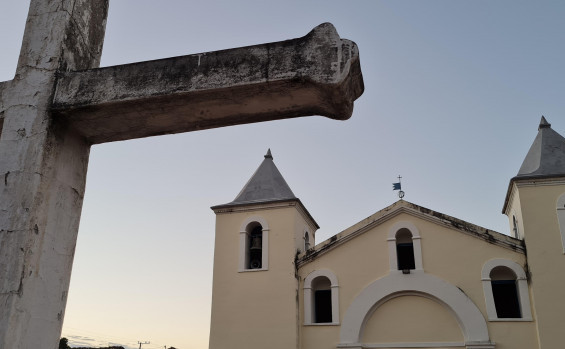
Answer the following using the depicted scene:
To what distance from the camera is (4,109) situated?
3.17 m

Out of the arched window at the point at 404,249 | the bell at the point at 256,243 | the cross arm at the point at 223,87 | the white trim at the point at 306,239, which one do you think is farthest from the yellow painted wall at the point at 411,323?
the cross arm at the point at 223,87

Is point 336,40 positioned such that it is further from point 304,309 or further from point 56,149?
point 304,309

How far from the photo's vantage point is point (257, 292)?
43.8 ft

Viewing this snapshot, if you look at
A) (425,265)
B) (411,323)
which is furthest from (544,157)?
(411,323)

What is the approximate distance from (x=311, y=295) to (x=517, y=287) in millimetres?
4752

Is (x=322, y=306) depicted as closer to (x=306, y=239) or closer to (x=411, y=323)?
(x=306, y=239)

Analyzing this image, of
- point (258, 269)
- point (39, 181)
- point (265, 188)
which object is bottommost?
point (39, 181)

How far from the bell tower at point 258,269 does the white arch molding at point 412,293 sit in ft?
4.40

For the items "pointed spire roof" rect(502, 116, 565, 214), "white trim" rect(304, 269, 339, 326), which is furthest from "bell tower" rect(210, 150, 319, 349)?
"pointed spire roof" rect(502, 116, 565, 214)

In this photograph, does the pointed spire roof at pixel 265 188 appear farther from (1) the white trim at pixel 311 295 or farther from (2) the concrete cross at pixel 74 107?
(2) the concrete cross at pixel 74 107

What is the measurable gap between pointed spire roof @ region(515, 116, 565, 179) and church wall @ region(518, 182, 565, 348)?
1.49 feet

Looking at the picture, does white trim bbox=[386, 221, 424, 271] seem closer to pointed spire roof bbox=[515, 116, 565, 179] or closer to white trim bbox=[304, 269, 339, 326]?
white trim bbox=[304, 269, 339, 326]

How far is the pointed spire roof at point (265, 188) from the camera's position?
14.5 meters

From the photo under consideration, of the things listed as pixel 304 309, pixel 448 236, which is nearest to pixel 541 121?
pixel 448 236
